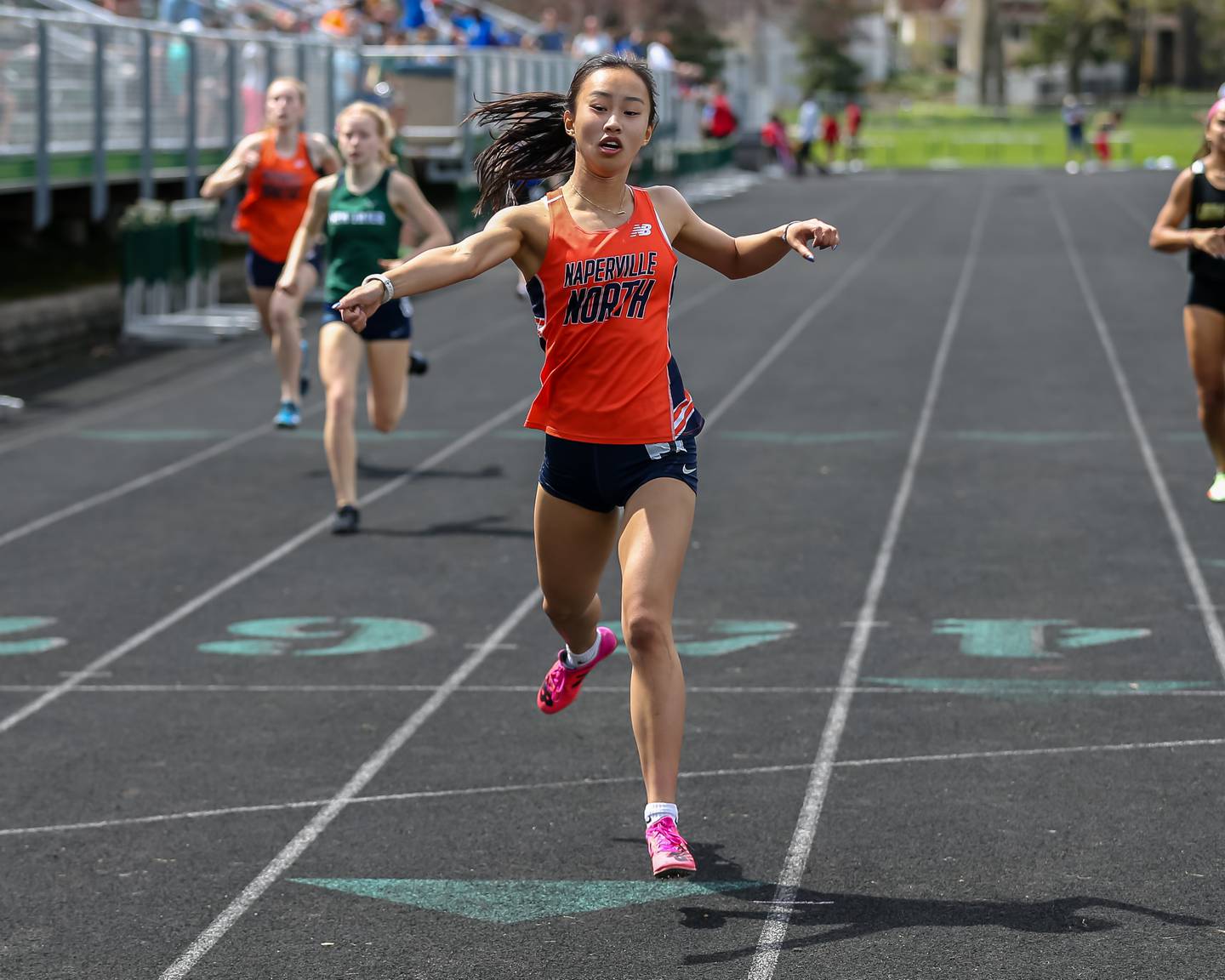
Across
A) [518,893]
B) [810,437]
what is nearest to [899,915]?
[518,893]

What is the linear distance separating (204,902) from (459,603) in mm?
3648

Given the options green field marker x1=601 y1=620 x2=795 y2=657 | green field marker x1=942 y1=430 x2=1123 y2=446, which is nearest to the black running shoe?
green field marker x1=601 y1=620 x2=795 y2=657

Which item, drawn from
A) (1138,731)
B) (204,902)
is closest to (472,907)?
(204,902)

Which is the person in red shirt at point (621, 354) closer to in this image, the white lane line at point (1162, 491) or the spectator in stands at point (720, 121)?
the white lane line at point (1162, 491)

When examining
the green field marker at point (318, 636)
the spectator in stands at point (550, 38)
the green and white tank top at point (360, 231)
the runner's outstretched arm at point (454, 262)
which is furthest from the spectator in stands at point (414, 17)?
the runner's outstretched arm at point (454, 262)

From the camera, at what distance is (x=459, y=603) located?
8.88 metres

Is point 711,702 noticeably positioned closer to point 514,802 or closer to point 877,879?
point 514,802

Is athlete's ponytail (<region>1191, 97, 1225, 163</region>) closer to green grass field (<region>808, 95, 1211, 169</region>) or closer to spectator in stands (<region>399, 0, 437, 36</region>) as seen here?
spectator in stands (<region>399, 0, 437, 36</region>)

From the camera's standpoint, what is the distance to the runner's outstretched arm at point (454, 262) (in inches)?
199

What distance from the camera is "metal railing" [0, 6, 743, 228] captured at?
16969mm

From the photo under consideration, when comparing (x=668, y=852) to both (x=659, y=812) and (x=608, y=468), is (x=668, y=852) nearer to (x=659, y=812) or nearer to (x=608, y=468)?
(x=659, y=812)

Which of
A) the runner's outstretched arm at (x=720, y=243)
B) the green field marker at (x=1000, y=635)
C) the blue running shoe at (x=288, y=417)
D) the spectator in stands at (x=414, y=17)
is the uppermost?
the spectator in stands at (x=414, y=17)

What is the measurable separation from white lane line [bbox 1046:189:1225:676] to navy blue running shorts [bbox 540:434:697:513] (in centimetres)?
302

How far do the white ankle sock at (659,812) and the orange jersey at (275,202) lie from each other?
8.20m
